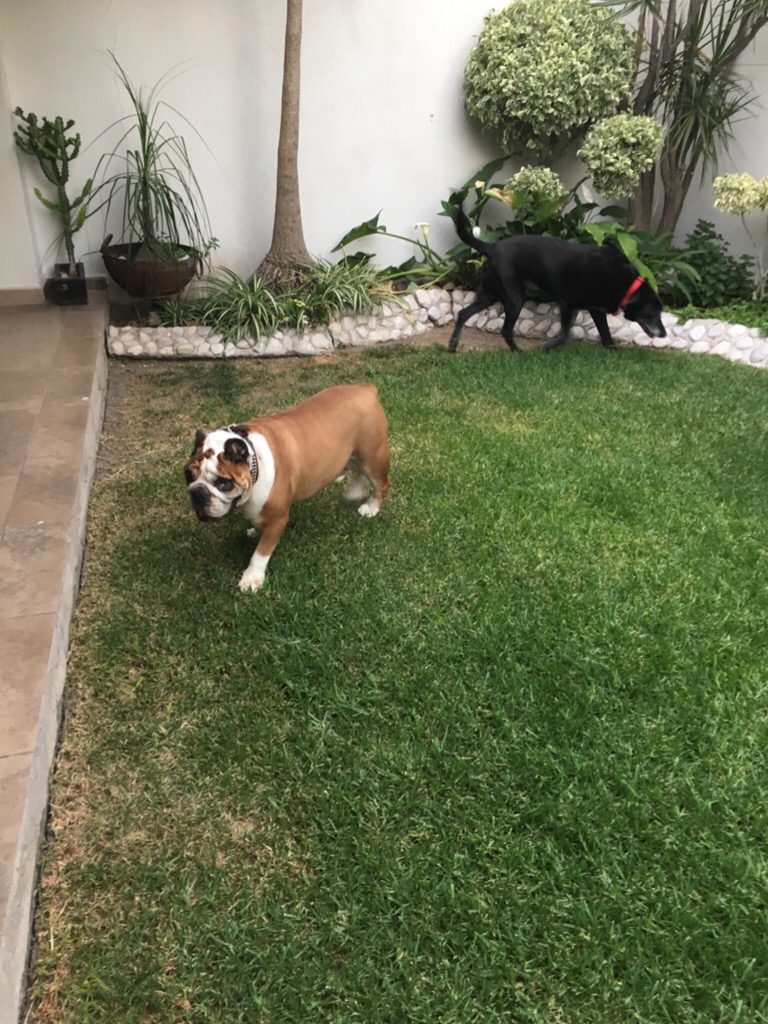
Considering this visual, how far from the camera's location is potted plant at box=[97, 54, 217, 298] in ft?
17.3

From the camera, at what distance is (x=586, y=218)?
6.77 meters

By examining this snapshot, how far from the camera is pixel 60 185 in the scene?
5234 millimetres

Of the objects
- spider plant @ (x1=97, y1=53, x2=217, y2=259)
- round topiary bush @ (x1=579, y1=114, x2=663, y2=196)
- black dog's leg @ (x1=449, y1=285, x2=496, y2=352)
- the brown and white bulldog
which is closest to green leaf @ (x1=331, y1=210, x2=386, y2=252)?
spider plant @ (x1=97, y1=53, x2=217, y2=259)

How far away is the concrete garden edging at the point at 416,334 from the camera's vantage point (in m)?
5.32

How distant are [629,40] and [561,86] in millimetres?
857

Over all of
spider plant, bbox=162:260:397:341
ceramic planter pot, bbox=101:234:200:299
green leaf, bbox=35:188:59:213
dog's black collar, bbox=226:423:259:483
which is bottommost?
spider plant, bbox=162:260:397:341

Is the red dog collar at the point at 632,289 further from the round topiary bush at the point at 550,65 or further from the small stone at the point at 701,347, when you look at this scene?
the round topiary bush at the point at 550,65

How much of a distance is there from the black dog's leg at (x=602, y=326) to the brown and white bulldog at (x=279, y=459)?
3.22 m

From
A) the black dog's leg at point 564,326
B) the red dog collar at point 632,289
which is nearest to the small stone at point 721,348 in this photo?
the red dog collar at point 632,289

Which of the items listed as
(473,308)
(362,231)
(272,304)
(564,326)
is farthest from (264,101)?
(564,326)

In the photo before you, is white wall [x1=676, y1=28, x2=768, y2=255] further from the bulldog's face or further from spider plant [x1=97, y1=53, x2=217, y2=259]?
the bulldog's face

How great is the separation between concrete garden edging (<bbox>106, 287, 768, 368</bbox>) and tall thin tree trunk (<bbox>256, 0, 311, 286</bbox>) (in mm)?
631

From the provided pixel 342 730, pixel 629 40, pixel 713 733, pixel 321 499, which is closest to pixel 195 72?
pixel 629 40

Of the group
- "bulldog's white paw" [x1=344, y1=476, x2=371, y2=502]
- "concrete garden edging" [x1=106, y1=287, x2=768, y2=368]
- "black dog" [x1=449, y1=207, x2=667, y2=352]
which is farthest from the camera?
"concrete garden edging" [x1=106, y1=287, x2=768, y2=368]
